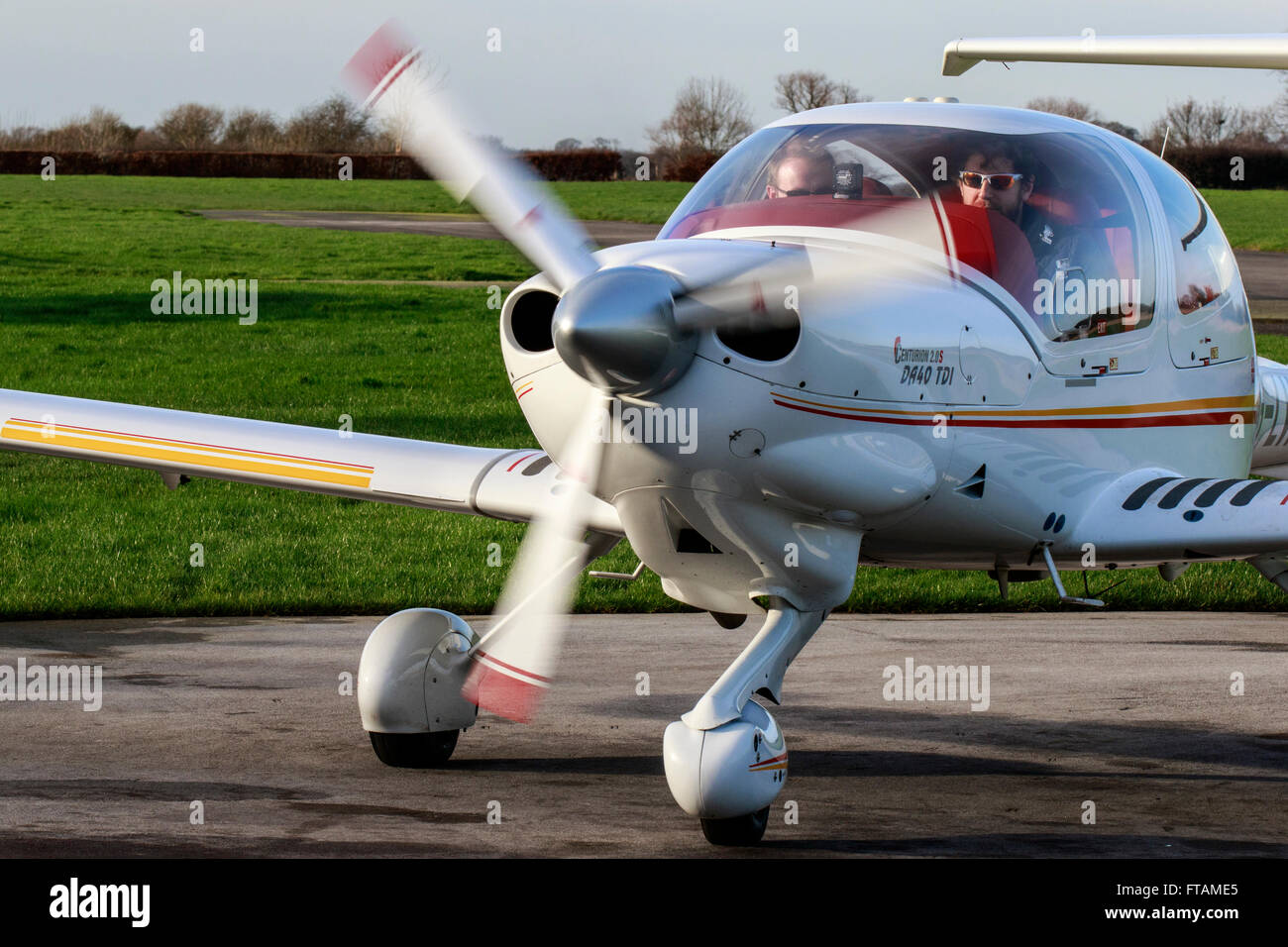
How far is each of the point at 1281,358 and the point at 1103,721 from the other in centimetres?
1750

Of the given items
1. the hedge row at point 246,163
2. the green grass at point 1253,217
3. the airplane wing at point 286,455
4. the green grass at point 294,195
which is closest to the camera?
the airplane wing at point 286,455

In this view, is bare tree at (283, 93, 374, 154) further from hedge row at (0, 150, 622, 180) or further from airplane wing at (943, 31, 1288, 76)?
airplane wing at (943, 31, 1288, 76)

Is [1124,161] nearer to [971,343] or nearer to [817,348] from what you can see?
[971,343]

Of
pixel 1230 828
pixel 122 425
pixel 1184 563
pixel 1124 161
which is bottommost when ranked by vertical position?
pixel 1230 828

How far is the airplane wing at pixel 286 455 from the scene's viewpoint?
7402 millimetres

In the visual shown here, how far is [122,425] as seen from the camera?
8.11 m

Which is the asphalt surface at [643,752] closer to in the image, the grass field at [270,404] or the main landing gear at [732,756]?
the main landing gear at [732,756]

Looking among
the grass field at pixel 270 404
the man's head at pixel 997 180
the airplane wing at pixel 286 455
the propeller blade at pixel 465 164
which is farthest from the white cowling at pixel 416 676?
the grass field at pixel 270 404

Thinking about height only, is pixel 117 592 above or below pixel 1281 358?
below

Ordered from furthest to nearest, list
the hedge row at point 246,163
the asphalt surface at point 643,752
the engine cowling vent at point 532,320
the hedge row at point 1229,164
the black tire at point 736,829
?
1. the hedge row at point 246,163
2. the hedge row at point 1229,164
3. the asphalt surface at point 643,752
4. the black tire at point 736,829
5. the engine cowling vent at point 532,320

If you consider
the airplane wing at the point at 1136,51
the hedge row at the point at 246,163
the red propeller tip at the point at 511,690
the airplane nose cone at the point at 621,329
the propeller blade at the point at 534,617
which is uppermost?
the hedge row at the point at 246,163

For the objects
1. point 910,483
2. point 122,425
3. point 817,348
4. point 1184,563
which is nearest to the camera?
point 817,348

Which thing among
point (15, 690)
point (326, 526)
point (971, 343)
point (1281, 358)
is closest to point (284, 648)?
point (15, 690)

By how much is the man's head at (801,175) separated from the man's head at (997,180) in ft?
1.65
